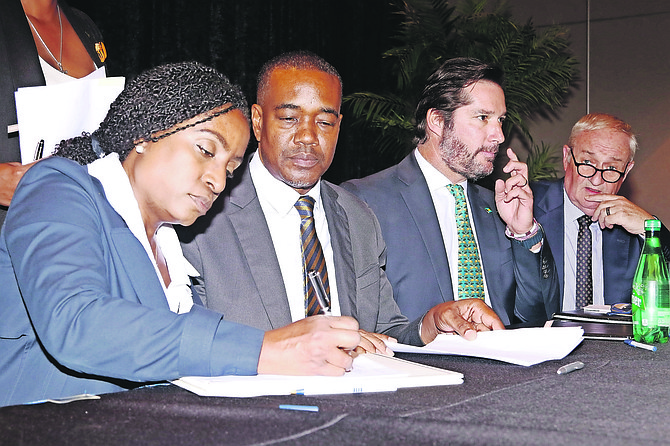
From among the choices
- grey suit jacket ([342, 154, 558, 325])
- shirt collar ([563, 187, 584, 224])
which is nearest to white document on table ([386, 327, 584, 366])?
grey suit jacket ([342, 154, 558, 325])

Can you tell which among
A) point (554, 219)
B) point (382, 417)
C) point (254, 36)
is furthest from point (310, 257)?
point (254, 36)

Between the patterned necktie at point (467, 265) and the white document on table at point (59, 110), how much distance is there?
4.62ft

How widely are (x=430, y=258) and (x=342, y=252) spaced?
48 cm

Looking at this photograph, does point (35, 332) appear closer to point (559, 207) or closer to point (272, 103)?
point (272, 103)

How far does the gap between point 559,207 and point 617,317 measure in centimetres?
95

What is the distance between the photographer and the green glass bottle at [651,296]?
67.2 inches

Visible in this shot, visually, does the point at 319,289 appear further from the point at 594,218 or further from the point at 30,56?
the point at 594,218

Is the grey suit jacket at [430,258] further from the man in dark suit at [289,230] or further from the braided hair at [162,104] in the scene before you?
the braided hair at [162,104]

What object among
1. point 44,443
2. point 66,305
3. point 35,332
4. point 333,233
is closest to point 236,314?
point 333,233

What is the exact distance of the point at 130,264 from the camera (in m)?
1.27

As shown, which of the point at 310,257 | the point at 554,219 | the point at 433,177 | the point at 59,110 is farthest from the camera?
the point at 554,219

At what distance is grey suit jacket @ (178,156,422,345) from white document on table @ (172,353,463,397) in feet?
2.43

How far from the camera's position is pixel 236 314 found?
1.90 meters

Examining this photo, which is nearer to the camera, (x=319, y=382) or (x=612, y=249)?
(x=319, y=382)
